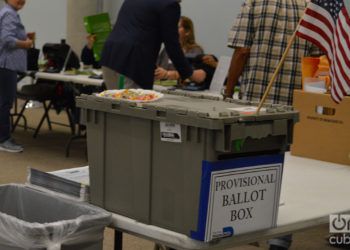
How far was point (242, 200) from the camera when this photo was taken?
1809 millimetres

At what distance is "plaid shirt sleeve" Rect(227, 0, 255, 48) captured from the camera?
3.70m

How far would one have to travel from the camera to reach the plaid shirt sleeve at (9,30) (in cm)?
627

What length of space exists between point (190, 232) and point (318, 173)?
1014 mm

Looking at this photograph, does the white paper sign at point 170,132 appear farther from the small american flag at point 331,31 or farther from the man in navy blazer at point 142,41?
the man in navy blazer at point 142,41

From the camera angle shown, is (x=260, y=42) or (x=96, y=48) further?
(x=96, y=48)

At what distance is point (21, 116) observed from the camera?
7.88 m

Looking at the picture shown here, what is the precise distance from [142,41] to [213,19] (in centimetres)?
469

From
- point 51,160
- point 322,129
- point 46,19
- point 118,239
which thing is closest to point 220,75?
point 51,160

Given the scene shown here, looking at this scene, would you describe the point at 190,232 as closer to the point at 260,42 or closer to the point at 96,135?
the point at 96,135

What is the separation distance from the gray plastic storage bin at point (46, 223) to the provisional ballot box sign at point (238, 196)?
0.92ft

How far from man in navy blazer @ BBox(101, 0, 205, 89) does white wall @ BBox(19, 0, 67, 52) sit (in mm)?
6690

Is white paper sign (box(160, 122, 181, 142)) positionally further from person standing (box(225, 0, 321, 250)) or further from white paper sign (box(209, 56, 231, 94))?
white paper sign (box(209, 56, 231, 94))

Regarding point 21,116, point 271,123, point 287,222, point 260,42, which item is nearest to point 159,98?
point 271,123

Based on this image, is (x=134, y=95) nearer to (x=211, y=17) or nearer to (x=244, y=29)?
(x=244, y=29)
